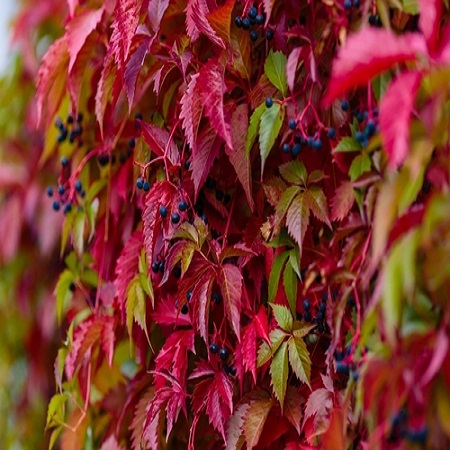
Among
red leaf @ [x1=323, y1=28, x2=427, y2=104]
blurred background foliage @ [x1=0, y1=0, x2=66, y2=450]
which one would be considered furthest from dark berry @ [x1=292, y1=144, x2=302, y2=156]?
blurred background foliage @ [x1=0, y1=0, x2=66, y2=450]

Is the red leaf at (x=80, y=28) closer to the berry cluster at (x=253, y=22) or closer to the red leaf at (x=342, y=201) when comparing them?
the berry cluster at (x=253, y=22)

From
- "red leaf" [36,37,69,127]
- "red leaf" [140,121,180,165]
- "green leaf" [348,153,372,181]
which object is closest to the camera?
"green leaf" [348,153,372,181]

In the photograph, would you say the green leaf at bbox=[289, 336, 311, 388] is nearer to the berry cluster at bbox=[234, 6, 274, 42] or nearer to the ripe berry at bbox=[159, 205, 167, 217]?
the ripe berry at bbox=[159, 205, 167, 217]

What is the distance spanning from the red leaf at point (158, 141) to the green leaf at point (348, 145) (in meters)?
0.28

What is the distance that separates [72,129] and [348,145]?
632mm

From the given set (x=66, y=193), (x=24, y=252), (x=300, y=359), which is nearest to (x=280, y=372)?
(x=300, y=359)

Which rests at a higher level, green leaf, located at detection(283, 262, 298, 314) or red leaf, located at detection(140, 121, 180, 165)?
red leaf, located at detection(140, 121, 180, 165)

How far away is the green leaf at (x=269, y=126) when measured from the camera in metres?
0.96

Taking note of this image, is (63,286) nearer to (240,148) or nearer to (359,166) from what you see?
(240,148)

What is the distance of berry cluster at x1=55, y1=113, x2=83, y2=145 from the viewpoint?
1.35 metres

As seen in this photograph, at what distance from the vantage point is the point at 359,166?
901 millimetres

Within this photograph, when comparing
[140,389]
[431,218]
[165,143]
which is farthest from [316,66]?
[140,389]

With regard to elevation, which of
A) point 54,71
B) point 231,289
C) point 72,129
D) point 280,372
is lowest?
point 280,372

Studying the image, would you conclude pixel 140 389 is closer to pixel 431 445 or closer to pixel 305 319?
pixel 305 319
